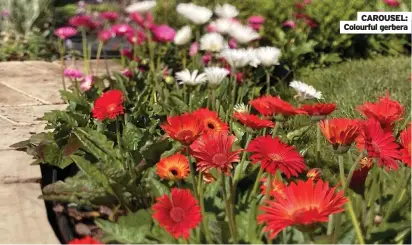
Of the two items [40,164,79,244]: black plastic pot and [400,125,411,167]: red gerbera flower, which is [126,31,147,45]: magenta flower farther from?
[400,125,411,167]: red gerbera flower

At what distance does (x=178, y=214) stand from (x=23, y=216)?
0.91 meters

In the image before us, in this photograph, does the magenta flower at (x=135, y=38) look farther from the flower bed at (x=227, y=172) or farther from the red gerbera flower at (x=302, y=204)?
the red gerbera flower at (x=302, y=204)

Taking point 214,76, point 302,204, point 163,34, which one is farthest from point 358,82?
point 302,204

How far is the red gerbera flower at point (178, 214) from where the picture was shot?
1523mm

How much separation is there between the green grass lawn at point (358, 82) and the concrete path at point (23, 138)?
49.2 inches

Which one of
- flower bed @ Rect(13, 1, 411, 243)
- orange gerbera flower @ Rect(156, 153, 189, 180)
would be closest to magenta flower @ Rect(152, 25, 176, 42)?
flower bed @ Rect(13, 1, 411, 243)

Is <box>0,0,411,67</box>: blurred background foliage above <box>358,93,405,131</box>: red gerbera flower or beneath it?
beneath

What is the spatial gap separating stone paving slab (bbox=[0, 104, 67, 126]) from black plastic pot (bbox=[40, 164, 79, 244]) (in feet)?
2.72

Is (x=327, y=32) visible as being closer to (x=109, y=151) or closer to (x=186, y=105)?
(x=186, y=105)

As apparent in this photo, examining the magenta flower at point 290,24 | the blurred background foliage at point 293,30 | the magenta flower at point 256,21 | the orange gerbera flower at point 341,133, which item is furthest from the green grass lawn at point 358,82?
the orange gerbera flower at point 341,133

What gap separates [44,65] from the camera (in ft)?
16.7

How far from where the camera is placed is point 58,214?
7.47 feet

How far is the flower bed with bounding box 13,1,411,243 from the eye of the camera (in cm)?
166

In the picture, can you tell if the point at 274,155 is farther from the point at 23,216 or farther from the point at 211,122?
the point at 23,216
